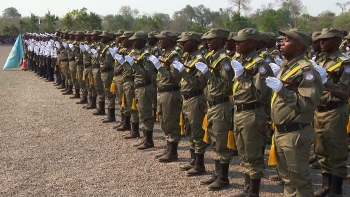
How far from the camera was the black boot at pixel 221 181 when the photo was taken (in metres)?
5.65

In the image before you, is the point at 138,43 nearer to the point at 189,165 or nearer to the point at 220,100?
the point at 189,165

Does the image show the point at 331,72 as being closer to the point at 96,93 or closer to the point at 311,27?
the point at 96,93

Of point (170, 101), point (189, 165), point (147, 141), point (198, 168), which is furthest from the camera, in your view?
point (147, 141)

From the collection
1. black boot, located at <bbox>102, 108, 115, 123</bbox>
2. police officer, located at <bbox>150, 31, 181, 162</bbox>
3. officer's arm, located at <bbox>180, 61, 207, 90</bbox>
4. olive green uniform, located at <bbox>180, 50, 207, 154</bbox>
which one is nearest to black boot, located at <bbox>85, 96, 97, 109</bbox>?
black boot, located at <bbox>102, 108, 115, 123</bbox>

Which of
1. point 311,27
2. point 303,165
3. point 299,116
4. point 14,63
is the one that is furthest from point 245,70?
point 311,27

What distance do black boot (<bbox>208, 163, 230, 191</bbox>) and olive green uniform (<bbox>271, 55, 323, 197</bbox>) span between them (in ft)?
5.04

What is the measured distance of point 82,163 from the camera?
272 inches

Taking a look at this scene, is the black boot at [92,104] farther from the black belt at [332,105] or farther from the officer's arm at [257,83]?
the black belt at [332,105]

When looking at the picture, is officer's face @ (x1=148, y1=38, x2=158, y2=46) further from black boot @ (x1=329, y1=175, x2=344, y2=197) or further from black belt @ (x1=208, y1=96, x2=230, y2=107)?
black boot @ (x1=329, y1=175, x2=344, y2=197)

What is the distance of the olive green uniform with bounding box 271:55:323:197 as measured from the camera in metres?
3.96

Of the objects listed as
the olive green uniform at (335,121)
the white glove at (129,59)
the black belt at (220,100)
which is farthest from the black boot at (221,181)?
the white glove at (129,59)

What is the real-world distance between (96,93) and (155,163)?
193 inches

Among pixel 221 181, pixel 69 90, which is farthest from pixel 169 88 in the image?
pixel 69 90

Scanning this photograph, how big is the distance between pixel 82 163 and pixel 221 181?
252 centimetres
